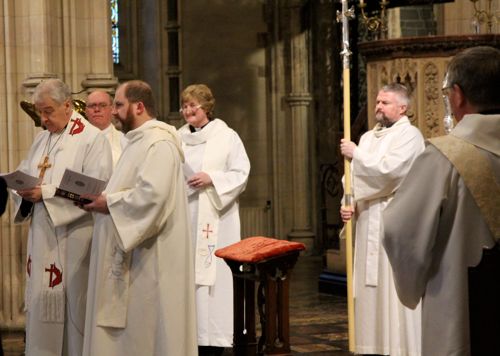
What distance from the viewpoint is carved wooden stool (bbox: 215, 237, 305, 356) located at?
707 cm

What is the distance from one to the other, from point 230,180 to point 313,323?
2.38 meters

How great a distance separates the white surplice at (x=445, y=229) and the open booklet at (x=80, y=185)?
275cm

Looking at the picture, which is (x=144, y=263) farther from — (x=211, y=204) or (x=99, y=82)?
(x=99, y=82)

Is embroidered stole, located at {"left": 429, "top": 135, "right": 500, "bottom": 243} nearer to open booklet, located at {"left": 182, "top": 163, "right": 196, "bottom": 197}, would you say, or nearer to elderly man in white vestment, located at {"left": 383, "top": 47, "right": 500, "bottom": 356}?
elderly man in white vestment, located at {"left": 383, "top": 47, "right": 500, "bottom": 356}

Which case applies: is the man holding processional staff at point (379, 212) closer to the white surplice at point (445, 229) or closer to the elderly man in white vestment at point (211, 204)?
the elderly man in white vestment at point (211, 204)

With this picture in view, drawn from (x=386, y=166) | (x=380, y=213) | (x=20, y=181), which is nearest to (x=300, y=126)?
(x=380, y=213)

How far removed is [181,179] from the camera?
6.68 m

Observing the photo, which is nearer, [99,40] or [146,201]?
[146,201]

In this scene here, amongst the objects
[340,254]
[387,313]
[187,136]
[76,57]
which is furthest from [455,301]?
[340,254]

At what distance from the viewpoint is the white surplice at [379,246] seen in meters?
8.11

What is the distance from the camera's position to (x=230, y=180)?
29.1 ft

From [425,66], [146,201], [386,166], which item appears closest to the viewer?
[146,201]

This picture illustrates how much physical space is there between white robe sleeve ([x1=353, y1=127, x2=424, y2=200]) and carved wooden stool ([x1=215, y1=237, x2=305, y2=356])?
44.2 inches

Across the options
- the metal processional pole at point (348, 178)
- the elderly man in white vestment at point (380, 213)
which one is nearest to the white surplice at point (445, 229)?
the metal processional pole at point (348, 178)
